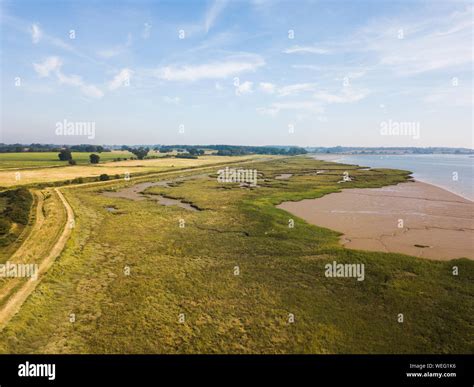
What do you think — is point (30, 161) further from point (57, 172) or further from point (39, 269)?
point (39, 269)

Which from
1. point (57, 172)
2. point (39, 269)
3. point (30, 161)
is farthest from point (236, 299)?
point (30, 161)

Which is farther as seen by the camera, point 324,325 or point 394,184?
point 394,184

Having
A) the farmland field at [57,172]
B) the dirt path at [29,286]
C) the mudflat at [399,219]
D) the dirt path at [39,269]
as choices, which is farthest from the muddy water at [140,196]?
the dirt path at [29,286]

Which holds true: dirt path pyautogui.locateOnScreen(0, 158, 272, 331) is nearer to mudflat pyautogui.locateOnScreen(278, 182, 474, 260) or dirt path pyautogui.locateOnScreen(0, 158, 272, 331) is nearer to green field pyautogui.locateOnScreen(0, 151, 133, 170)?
mudflat pyautogui.locateOnScreen(278, 182, 474, 260)

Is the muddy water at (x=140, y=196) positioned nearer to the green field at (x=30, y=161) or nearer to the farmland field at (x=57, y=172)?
the farmland field at (x=57, y=172)
